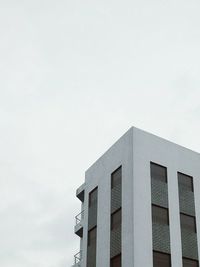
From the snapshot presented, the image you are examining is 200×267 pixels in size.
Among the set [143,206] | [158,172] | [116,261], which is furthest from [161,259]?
[158,172]

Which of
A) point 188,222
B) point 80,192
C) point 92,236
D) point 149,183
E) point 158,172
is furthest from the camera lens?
point 80,192

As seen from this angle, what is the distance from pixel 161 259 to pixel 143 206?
3.55m

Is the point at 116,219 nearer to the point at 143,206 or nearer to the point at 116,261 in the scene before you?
the point at 143,206

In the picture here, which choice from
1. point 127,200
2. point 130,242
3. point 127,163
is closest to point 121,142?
point 127,163

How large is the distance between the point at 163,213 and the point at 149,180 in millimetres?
2398

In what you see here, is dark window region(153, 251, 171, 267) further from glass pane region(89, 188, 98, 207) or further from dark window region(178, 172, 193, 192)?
glass pane region(89, 188, 98, 207)

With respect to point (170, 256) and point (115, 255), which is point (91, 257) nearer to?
point (115, 255)

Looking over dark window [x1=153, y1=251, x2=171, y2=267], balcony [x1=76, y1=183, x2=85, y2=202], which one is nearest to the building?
dark window [x1=153, y1=251, x2=171, y2=267]

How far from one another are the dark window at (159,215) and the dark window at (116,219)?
7.53 ft

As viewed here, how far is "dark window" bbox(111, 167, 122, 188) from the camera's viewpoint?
36.6m

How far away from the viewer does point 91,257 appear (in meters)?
37.2

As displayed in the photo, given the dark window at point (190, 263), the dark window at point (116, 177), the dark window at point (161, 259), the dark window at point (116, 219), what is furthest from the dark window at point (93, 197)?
the dark window at point (190, 263)

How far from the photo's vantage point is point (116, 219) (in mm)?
35312

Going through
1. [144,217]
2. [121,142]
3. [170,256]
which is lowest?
[170,256]
